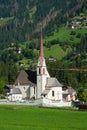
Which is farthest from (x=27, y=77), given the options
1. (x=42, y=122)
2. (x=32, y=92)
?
(x=42, y=122)

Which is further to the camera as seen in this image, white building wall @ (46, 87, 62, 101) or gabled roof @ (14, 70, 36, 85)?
gabled roof @ (14, 70, 36, 85)

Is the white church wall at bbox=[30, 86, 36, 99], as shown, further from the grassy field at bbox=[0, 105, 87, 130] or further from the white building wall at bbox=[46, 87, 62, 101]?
the grassy field at bbox=[0, 105, 87, 130]

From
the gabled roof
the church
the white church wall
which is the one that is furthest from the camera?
the gabled roof

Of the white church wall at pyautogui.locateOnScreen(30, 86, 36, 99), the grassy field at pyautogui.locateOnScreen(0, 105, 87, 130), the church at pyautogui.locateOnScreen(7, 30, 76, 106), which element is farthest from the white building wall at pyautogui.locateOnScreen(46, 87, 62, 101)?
the grassy field at pyautogui.locateOnScreen(0, 105, 87, 130)

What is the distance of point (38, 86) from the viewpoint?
12450 centimetres

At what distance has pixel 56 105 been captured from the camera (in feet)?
362

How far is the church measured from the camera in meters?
124

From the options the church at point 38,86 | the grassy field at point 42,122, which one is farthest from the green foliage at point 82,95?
the grassy field at point 42,122

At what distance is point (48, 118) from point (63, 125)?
9204mm

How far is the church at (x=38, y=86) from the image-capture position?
406 ft

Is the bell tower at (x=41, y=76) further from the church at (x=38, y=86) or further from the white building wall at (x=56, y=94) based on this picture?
the white building wall at (x=56, y=94)

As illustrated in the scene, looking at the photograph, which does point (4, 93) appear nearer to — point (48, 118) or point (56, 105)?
point (56, 105)

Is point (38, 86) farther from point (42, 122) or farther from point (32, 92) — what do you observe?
point (42, 122)

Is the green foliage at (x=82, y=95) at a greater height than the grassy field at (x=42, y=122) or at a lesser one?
lesser
